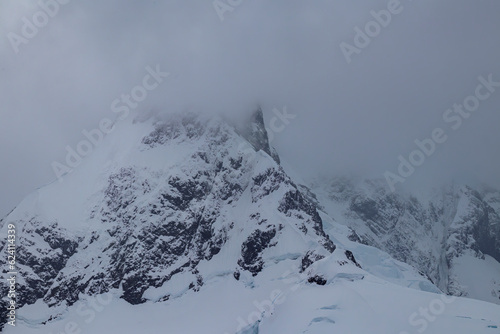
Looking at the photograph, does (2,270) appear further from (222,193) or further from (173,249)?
(222,193)

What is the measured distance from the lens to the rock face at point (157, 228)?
16825 cm

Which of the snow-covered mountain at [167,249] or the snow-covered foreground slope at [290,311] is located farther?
the snow-covered mountain at [167,249]

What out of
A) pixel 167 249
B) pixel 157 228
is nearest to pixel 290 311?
pixel 167 249

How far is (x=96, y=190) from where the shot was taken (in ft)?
641

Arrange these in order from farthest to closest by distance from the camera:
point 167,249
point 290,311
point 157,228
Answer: point 157,228 → point 167,249 → point 290,311

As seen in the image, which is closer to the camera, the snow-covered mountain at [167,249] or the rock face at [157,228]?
the snow-covered mountain at [167,249]

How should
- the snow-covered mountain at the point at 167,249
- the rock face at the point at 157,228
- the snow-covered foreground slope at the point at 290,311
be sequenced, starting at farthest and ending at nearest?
the rock face at the point at 157,228, the snow-covered mountain at the point at 167,249, the snow-covered foreground slope at the point at 290,311

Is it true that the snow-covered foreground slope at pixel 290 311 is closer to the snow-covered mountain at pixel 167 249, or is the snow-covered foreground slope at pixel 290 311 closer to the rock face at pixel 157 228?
the snow-covered mountain at pixel 167 249

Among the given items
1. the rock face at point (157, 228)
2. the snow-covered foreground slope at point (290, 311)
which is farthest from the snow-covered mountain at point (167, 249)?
the snow-covered foreground slope at point (290, 311)

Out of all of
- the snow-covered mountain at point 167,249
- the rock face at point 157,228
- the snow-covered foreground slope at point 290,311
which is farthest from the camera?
the rock face at point 157,228

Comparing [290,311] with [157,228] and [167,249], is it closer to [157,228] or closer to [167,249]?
[167,249]

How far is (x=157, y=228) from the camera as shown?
7116 inches

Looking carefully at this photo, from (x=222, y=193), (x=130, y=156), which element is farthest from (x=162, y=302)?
(x=130, y=156)

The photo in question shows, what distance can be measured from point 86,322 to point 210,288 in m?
34.9
